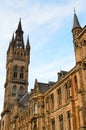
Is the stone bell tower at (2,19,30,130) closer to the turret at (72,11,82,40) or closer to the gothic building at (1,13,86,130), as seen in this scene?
the gothic building at (1,13,86,130)

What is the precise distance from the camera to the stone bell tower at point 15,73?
97.0 meters

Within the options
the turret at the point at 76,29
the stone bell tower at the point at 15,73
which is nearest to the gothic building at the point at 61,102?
the turret at the point at 76,29

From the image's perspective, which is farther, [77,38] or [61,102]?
[61,102]

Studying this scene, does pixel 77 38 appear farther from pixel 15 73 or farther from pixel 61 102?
pixel 15 73

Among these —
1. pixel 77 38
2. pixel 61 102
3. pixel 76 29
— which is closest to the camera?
pixel 77 38

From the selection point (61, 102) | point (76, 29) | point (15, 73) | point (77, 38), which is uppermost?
point (15, 73)

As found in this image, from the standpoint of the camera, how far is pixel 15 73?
104875 mm

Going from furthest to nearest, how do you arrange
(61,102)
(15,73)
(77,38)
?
(15,73), (61,102), (77,38)

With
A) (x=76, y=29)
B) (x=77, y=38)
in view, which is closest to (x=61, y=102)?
(x=77, y=38)

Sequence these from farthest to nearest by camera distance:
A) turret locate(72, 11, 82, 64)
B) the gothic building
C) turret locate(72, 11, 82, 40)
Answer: turret locate(72, 11, 82, 40), turret locate(72, 11, 82, 64), the gothic building

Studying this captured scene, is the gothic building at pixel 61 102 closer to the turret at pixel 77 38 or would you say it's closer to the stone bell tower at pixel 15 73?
the turret at pixel 77 38

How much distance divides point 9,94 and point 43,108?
4558 centimetres

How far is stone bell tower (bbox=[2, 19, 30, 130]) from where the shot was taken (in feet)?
318

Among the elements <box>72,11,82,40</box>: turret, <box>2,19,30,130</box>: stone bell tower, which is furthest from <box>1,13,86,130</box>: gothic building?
<box>2,19,30,130</box>: stone bell tower
